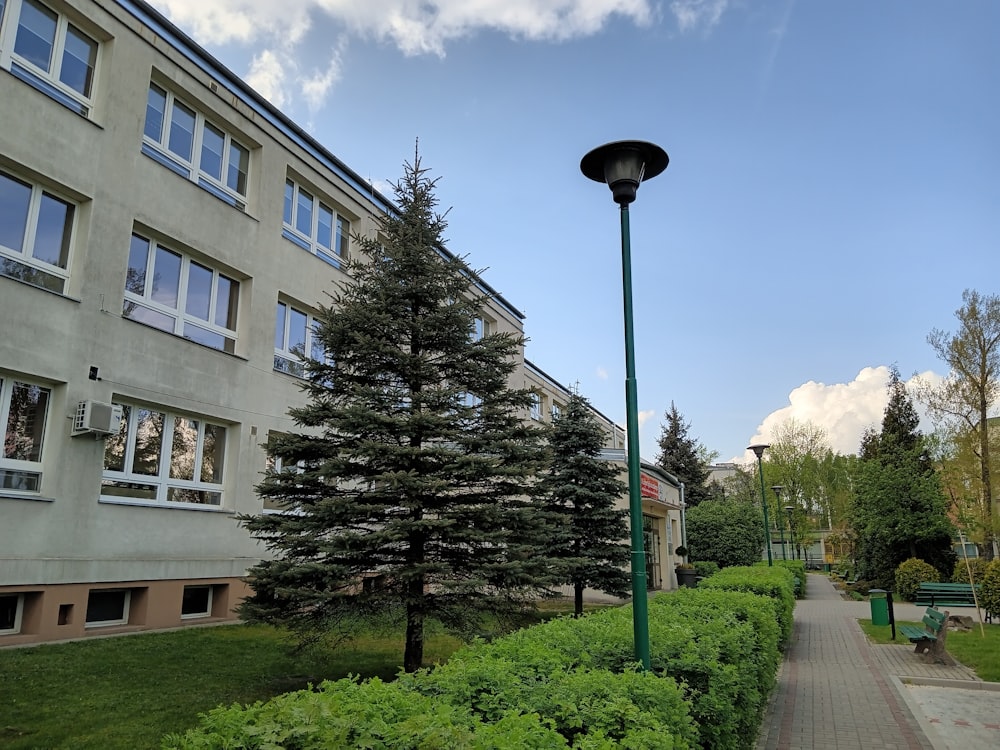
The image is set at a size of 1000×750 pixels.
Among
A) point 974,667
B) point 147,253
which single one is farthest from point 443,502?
point 974,667

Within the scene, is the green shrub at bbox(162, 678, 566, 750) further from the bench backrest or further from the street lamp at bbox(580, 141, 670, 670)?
the bench backrest

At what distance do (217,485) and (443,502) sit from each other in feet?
25.6

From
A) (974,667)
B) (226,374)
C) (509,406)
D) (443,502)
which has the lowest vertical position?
(974,667)

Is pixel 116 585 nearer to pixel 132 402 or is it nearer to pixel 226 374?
pixel 132 402

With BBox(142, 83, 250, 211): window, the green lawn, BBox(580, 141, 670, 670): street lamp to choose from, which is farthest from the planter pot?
BBox(580, 141, 670, 670): street lamp

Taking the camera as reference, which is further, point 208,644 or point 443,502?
point 208,644

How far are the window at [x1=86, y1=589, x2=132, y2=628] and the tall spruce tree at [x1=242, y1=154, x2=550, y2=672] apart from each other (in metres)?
4.84

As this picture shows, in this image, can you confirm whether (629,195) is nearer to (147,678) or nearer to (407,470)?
(407,470)

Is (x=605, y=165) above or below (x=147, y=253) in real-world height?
below

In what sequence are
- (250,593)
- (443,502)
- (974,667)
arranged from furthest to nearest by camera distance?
1. (250,593)
2. (974,667)
3. (443,502)

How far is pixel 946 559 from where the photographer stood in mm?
31094

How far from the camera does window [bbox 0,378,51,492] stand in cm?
1062

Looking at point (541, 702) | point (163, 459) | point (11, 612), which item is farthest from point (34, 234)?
point (541, 702)

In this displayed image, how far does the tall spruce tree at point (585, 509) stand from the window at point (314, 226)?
802cm
